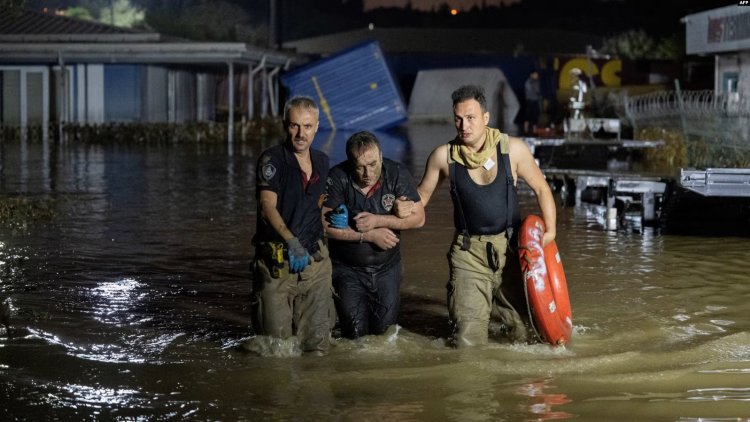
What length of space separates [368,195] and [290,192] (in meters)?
0.54

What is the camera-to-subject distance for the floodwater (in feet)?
21.1

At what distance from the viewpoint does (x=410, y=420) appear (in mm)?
6086

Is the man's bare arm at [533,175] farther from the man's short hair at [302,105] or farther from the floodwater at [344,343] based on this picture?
the man's short hair at [302,105]

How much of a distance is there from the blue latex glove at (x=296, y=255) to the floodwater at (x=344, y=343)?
643mm

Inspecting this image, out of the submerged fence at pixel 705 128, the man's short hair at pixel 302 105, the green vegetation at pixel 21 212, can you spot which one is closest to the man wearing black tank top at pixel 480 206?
the man's short hair at pixel 302 105

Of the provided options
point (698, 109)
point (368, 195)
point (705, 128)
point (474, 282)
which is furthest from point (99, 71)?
point (474, 282)

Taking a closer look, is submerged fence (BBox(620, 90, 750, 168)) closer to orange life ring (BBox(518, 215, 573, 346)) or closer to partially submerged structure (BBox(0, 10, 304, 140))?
orange life ring (BBox(518, 215, 573, 346))

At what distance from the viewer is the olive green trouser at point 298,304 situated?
6.97 metres

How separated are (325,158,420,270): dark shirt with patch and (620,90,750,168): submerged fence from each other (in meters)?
8.38

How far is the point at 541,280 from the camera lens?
7.22 metres

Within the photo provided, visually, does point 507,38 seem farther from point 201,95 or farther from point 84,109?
point 84,109

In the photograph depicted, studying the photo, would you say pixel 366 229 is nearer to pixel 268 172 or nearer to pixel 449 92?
pixel 268 172

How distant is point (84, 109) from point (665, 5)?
99.1 feet

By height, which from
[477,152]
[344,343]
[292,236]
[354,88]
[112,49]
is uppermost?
[112,49]
